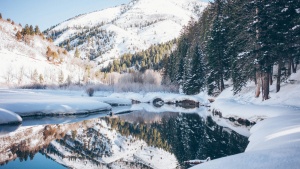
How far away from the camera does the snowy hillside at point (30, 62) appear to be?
8550 centimetres

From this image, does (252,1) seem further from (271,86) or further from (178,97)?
(178,97)

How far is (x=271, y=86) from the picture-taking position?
24422 mm

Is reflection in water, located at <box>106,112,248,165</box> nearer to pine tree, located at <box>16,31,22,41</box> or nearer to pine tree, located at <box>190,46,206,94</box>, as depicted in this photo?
pine tree, located at <box>190,46,206,94</box>

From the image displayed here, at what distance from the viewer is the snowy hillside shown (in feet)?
281

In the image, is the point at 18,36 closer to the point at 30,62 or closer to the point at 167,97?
the point at 30,62

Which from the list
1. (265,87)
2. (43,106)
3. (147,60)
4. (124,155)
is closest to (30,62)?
(147,60)

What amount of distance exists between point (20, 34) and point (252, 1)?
102438 millimetres

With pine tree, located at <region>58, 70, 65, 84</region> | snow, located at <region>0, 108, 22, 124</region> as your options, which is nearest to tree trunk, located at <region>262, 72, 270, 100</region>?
snow, located at <region>0, 108, 22, 124</region>

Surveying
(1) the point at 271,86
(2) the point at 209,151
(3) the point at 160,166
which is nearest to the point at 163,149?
(2) the point at 209,151

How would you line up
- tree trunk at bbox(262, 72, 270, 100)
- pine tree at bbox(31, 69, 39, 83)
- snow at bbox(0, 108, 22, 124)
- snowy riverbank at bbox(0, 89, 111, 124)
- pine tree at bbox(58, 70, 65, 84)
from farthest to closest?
pine tree at bbox(58, 70, 65, 84)
pine tree at bbox(31, 69, 39, 83)
tree trunk at bbox(262, 72, 270, 100)
snowy riverbank at bbox(0, 89, 111, 124)
snow at bbox(0, 108, 22, 124)

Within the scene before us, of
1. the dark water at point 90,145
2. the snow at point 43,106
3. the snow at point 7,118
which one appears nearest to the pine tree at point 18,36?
the snow at point 43,106

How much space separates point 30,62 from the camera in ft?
312

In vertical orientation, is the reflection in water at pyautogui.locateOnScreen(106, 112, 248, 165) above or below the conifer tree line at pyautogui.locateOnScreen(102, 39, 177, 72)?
below

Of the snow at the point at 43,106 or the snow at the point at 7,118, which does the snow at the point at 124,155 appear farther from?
the snow at the point at 43,106
